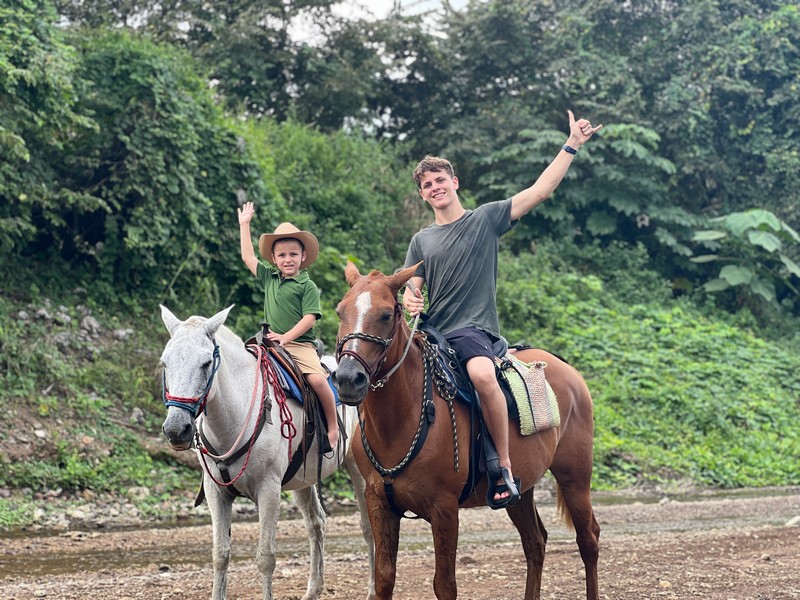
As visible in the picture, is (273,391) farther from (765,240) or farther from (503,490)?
(765,240)

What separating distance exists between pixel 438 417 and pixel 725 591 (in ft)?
11.0

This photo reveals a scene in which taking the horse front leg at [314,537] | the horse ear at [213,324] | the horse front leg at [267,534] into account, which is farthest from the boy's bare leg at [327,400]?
the horse ear at [213,324]

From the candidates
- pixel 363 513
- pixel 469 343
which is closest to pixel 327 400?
pixel 363 513

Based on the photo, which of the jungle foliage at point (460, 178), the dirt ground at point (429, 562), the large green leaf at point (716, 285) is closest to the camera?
the dirt ground at point (429, 562)

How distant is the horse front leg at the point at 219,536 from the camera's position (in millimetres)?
5832

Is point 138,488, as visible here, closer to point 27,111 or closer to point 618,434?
point 27,111

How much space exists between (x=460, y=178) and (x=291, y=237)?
1879 cm

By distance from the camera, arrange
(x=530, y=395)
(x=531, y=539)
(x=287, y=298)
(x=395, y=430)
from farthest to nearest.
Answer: (x=287, y=298), (x=531, y=539), (x=530, y=395), (x=395, y=430)

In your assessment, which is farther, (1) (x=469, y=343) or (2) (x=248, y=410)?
(2) (x=248, y=410)

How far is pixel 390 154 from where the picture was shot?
77.9 ft

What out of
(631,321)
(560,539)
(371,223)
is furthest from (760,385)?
(560,539)

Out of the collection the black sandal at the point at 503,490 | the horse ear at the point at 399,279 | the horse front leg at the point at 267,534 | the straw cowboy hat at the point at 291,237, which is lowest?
the horse front leg at the point at 267,534

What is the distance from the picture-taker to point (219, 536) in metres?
5.90

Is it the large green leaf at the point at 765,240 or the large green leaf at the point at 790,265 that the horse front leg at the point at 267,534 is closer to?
the large green leaf at the point at 765,240
